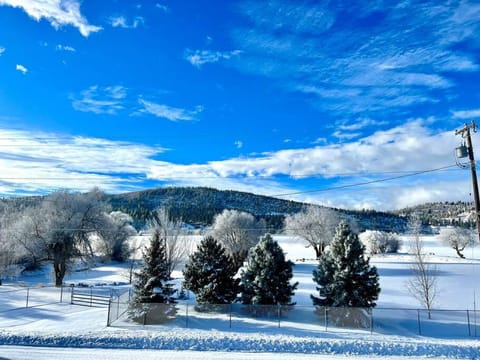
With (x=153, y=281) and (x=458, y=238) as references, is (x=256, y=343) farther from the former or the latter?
(x=458, y=238)

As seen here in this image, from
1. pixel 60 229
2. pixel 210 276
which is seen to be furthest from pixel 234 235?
pixel 210 276

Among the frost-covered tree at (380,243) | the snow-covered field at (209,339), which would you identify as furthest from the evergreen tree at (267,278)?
the frost-covered tree at (380,243)

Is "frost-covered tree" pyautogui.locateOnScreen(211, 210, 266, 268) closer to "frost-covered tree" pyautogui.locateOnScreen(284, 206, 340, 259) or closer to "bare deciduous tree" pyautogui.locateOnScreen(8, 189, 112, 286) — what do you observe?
"frost-covered tree" pyautogui.locateOnScreen(284, 206, 340, 259)

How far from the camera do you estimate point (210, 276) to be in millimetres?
24047

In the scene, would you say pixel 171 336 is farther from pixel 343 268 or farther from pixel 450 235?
pixel 450 235

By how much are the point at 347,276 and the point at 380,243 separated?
205ft

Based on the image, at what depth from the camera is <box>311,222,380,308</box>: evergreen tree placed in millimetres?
22156

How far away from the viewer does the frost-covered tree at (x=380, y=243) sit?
7944 cm

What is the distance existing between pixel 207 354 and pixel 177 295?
13.9m

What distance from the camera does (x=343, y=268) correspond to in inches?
891

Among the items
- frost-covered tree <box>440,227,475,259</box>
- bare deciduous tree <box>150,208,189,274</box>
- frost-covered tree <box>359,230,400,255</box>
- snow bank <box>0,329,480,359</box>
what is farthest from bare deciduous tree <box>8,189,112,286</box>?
frost-covered tree <box>440,227,475,259</box>

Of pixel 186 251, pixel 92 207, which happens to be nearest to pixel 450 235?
pixel 186 251

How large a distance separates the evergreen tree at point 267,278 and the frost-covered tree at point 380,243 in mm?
59728

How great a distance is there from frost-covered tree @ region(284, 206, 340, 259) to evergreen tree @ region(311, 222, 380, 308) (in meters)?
43.5
